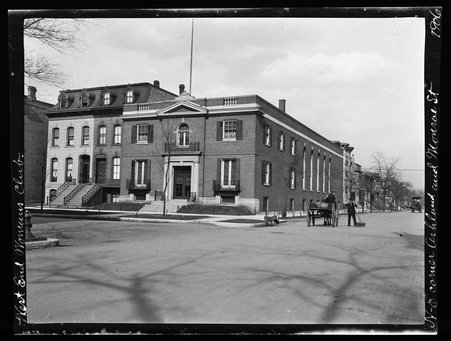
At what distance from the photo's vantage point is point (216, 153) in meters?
29.5

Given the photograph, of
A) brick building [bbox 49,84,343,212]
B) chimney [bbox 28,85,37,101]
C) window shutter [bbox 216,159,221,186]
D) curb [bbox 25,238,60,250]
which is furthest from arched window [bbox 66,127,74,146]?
chimney [bbox 28,85,37,101]

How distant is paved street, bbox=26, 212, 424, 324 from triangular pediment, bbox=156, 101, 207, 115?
20913 millimetres

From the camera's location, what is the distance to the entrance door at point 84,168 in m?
32.2

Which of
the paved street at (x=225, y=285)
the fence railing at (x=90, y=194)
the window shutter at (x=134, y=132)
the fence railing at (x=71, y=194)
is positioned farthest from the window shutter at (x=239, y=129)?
the paved street at (x=225, y=285)

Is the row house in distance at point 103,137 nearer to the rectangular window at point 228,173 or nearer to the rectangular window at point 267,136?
the rectangular window at point 228,173

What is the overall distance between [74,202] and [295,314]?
92.3ft

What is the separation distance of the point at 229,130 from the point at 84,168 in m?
13.5

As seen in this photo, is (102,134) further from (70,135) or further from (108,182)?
(108,182)

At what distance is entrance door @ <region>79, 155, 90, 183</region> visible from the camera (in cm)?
3218

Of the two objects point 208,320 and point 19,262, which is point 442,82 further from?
point 19,262

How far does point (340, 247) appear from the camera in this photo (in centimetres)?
980

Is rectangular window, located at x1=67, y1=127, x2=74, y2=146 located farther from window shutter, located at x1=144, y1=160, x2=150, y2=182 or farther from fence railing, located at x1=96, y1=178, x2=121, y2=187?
window shutter, located at x1=144, y1=160, x2=150, y2=182

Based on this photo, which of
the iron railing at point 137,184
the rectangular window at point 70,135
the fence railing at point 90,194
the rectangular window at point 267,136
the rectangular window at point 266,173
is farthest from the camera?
the rectangular window at point 70,135

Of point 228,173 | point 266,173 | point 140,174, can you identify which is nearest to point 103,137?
point 140,174
